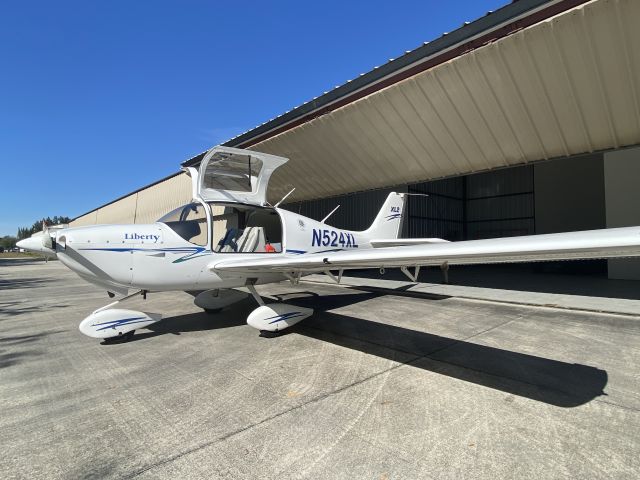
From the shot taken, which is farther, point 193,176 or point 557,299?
point 557,299

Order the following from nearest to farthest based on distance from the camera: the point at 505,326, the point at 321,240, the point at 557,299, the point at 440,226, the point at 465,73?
the point at 505,326
the point at 321,240
the point at 465,73
the point at 557,299
the point at 440,226

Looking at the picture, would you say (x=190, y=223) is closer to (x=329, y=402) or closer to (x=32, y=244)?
(x=32, y=244)

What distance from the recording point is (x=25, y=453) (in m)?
2.52

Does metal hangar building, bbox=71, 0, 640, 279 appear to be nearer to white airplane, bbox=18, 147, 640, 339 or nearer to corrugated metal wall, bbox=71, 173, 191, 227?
white airplane, bbox=18, 147, 640, 339

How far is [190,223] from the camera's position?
5695 millimetres

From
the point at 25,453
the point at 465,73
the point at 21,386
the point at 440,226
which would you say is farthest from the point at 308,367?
the point at 440,226

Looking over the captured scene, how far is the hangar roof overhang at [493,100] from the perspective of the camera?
21.2 feet

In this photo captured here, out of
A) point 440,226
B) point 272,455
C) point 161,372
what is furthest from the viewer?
point 440,226

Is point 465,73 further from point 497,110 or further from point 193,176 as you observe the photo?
point 193,176

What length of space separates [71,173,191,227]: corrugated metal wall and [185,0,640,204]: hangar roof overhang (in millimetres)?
12088

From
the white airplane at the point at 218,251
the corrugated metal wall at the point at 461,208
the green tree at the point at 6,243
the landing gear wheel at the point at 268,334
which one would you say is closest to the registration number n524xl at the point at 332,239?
the white airplane at the point at 218,251

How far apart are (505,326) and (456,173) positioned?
225 inches

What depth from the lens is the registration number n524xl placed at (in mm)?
7007

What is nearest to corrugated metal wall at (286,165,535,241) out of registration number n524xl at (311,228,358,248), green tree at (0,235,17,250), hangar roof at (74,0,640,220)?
hangar roof at (74,0,640,220)
